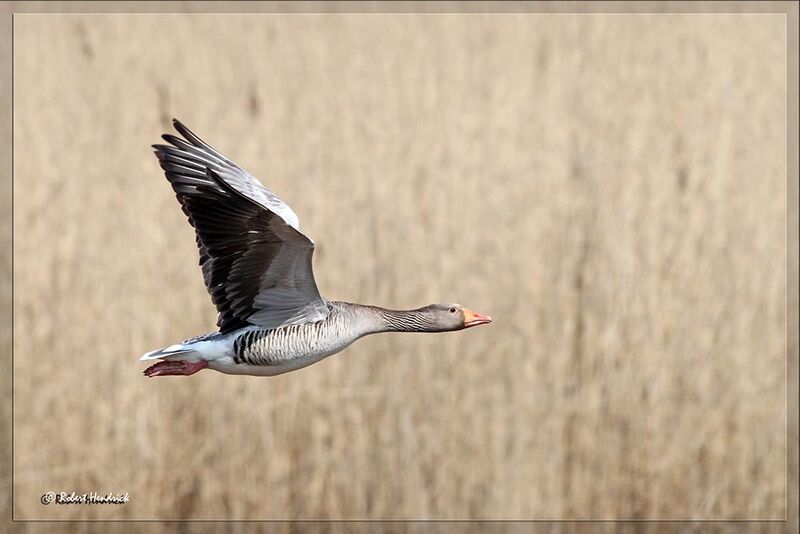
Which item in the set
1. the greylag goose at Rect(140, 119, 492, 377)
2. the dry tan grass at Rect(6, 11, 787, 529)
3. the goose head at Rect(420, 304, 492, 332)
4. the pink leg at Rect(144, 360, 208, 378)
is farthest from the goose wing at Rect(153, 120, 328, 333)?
the dry tan grass at Rect(6, 11, 787, 529)

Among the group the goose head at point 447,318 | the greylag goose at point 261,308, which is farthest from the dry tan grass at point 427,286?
the greylag goose at point 261,308

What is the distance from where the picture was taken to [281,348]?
9.27ft

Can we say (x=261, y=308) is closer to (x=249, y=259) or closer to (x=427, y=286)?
(x=249, y=259)

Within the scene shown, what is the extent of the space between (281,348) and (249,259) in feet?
0.79

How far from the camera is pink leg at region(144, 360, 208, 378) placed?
2887mm

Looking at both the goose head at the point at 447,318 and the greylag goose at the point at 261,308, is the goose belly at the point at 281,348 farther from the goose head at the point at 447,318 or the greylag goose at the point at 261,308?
the goose head at the point at 447,318

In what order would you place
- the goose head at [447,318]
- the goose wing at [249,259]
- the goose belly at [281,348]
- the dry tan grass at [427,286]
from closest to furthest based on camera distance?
1. the goose wing at [249,259]
2. the goose belly at [281,348]
3. the goose head at [447,318]
4. the dry tan grass at [427,286]

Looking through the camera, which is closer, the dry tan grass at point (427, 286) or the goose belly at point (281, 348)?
the goose belly at point (281, 348)

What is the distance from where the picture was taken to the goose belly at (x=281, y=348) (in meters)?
2.82

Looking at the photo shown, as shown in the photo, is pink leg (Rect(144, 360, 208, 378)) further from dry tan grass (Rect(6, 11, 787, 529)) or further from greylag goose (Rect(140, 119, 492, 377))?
dry tan grass (Rect(6, 11, 787, 529))

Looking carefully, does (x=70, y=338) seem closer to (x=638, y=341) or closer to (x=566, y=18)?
(x=638, y=341)

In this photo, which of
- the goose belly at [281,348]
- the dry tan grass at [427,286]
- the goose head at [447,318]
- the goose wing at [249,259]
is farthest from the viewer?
the dry tan grass at [427,286]

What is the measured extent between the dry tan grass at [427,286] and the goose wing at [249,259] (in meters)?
1.95

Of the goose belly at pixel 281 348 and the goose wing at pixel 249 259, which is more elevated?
the goose wing at pixel 249 259
